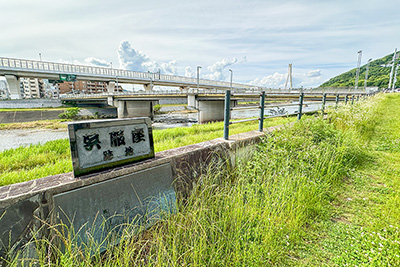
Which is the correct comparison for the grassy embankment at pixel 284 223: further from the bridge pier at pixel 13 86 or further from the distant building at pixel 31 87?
the distant building at pixel 31 87

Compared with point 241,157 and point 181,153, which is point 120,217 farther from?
point 241,157

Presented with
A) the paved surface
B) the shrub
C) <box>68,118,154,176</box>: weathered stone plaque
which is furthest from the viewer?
the shrub

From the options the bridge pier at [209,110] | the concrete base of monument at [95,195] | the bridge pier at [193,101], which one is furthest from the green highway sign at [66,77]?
the concrete base of monument at [95,195]

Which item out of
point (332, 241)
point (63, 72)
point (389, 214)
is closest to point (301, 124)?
point (389, 214)

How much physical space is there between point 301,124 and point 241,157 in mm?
2270

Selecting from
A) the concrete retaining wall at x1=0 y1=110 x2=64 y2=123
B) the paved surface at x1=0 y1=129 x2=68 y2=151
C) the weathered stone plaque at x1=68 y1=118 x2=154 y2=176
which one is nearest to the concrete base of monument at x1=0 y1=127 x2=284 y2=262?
the weathered stone plaque at x1=68 y1=118 x2=154 y2=176

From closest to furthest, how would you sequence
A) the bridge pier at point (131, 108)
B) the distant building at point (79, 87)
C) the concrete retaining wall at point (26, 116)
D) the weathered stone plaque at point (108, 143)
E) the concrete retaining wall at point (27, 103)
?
1. the weathered stone plaque at point (108, 143)
2. the concrete retaining wall at point (26, 116)
3. the bridge pier at point (131, 108)
4. the concrete retaining wall at point (27, 103)
5. the distant building at point (79, 87)

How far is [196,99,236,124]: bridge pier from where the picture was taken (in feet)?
96.8

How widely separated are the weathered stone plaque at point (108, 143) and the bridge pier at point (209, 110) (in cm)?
2652

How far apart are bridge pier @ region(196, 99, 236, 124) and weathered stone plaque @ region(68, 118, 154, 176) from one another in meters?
26.5

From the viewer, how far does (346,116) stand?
23.3ft

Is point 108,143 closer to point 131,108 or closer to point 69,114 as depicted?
point 131,108

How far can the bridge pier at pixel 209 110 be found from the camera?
29.5 meters

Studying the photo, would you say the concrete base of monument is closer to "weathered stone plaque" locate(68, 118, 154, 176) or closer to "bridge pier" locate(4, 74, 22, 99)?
"weathered stone plaque" locate(68, 118, 154, 176)
